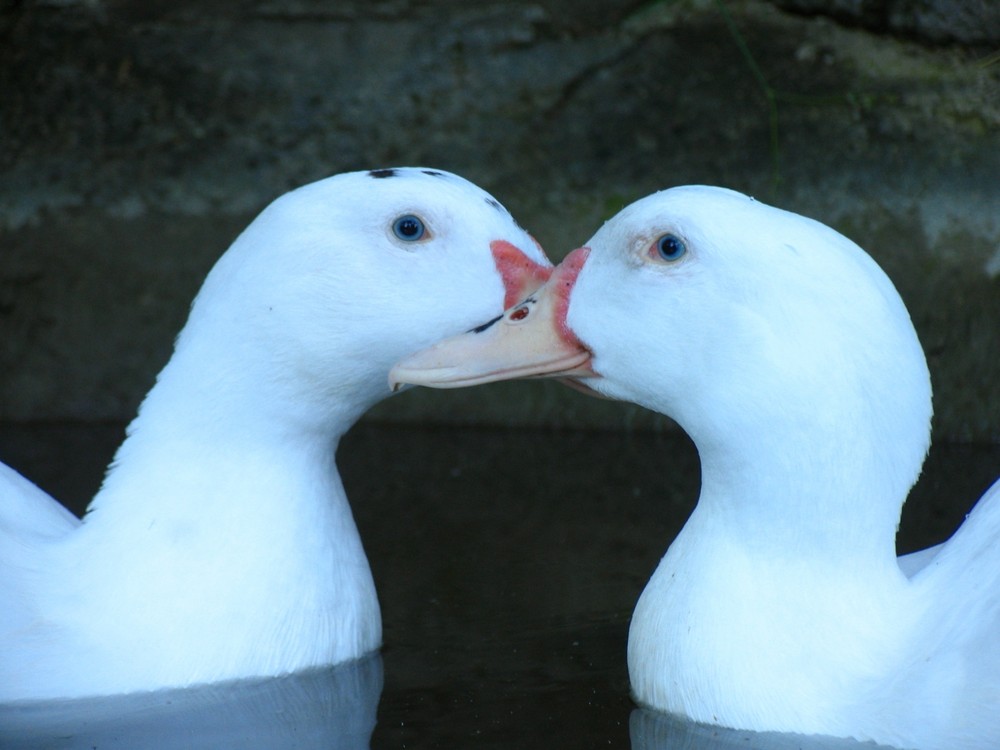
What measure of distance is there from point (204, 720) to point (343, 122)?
11.7 feet

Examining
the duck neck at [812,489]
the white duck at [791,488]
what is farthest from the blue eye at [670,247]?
the duck neck at [812,489]

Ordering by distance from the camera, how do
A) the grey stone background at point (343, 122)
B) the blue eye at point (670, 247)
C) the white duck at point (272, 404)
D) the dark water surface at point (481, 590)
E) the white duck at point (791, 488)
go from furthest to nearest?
1. the grey stone background at point (343, 122)
2. the white duck at point (272, 404)
3. the dark water surface at point (481, 590)
4. the blue eye at point (670, 247)
5. the white duck at point (791, 488)

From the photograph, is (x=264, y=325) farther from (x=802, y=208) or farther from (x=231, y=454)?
(x=802, y=208)

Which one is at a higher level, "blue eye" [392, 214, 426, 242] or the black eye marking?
"blue eye" [392, 214, 426, 242]

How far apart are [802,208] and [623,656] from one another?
2.85 m

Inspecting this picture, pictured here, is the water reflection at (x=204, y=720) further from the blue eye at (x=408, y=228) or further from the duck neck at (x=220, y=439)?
the blue eye at (x=408, y=228)

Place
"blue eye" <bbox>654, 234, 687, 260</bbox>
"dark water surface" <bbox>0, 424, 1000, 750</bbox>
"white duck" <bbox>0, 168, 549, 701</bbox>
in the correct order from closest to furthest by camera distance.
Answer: "blue eye" <bbox>654, 234, 687, 260</bbox>, "dark water surface" <bbox>0, 424, 1000, 750</bbox>, "white duck" <bbox>0, 168, 549, 701</bbox>

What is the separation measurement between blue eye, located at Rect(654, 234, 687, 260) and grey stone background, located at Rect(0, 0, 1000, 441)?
3025 millimetres

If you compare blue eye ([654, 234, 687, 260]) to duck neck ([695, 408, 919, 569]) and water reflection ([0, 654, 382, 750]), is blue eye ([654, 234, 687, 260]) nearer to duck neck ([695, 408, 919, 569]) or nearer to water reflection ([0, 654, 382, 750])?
duck neck ([695, 408, 919, 569])

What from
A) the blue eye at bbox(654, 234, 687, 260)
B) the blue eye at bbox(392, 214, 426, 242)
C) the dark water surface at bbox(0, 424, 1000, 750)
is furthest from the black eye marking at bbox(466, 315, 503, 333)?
the dark water surface at bbox(0, 424, 1000, 750)

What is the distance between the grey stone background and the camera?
20.4 feet

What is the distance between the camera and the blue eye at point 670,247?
123 inches

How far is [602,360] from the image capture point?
331 centimetres

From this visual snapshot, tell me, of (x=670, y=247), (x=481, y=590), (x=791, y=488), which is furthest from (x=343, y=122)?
(x=791, y=488)
